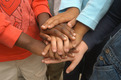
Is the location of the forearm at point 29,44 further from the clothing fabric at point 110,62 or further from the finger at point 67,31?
the clothing fabric at point 110,62

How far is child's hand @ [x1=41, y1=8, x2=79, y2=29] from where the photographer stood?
0.63 metres

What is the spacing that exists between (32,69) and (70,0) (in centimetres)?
58

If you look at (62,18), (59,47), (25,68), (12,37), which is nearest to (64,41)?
(59,47)

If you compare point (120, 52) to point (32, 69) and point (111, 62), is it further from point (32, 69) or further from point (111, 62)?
point (32, 69)

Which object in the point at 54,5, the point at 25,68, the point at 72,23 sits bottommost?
the point at 25,68

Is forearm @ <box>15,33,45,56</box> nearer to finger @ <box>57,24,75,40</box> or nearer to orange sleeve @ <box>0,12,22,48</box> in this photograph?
orange sleeve @ <box>0,12,22,48</box>

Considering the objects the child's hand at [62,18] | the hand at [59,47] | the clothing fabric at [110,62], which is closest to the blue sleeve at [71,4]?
the child's hand at [62,18]

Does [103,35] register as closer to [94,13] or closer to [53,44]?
[94,13]

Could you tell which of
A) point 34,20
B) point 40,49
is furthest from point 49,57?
point 34,20

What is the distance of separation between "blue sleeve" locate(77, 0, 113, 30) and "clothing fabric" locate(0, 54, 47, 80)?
0.47m

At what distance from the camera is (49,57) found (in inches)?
24.9

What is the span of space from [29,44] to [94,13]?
0.37 m

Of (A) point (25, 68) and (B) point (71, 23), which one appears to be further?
(A) point (25, 68)

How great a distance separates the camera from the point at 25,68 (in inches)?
34.2
